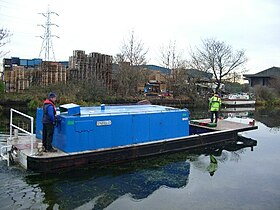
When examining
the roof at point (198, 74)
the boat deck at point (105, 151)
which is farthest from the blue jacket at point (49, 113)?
the roof at point (198, 74)

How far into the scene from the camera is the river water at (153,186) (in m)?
5.88

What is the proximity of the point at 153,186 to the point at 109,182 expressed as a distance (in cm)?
107

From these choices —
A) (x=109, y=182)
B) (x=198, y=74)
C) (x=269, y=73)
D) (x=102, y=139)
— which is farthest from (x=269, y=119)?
(x=269, y=73)

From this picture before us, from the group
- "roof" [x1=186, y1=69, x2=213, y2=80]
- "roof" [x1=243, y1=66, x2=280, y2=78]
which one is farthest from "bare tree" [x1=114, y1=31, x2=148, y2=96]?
"roof" [x1=243, y1=66, x2=280, y2=78]

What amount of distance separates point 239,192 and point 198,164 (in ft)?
7.57

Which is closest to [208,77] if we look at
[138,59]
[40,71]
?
[138,59]

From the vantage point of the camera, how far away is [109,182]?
23.0ft

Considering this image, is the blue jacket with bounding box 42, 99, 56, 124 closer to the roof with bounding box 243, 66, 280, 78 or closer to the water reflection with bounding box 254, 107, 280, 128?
the water reflection with bounding box 254, 107, 280, 128

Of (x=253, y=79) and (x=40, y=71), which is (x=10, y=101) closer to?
(x=40, y=71)

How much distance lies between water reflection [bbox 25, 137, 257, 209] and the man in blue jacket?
2.62 feet

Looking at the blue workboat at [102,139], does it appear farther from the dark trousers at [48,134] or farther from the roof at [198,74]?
the roof at [198,74]

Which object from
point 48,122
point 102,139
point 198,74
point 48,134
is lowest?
point 102,139

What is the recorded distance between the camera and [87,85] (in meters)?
23.4

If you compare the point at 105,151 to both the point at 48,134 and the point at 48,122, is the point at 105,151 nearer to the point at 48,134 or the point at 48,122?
the point at 48,134
